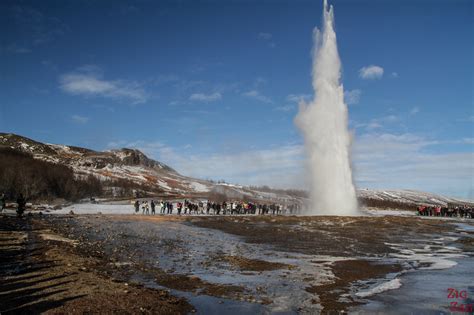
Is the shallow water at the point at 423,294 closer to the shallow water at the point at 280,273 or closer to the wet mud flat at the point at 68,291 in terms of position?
the shallow water at the point at 280,273

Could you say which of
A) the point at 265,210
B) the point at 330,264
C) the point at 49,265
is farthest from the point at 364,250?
the point at 265,210

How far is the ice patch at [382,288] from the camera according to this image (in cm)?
1266

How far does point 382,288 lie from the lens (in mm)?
13516

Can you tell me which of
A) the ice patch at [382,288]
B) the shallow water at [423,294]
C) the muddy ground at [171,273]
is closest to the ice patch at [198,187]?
the muddy ground at [171,273]

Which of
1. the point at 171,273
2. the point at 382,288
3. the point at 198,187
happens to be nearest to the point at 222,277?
the point at 171,273

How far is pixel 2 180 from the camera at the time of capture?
75750 mm

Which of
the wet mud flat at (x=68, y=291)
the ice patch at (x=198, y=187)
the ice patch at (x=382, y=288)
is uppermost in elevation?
the ice patch at (x=198, y=187)

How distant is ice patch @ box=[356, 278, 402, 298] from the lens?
41.5 feet

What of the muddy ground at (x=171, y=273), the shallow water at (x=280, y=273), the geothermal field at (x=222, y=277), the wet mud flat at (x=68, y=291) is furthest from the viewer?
the shallow water at (x=280, y=273)

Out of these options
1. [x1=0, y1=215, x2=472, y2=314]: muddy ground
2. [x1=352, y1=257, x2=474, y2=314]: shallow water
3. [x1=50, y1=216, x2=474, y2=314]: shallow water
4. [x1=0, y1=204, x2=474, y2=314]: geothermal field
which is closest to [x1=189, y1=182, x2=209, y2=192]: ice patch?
[x1=50, y1=216, x2=474, y2=314]: shallow water

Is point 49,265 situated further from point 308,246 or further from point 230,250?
point 308,246

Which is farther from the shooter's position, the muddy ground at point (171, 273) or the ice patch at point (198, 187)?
the ice patch at point (198, 187)

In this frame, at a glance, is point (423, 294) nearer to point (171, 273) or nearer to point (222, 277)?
point (222, 277)

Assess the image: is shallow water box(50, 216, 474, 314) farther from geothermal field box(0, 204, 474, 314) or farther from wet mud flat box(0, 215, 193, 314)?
wet mud flat box(0, 215, 193, 314)
